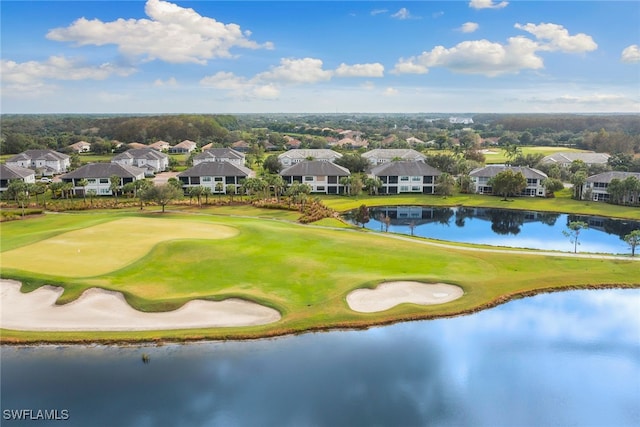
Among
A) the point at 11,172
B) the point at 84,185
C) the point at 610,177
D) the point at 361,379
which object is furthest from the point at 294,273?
the point at 11,172

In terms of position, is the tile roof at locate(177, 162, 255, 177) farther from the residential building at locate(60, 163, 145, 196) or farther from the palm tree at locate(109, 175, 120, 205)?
the residential building at locate(60, 163, 145, 196)

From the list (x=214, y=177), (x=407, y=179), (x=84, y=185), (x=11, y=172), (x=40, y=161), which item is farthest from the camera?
(x=40, y=161)

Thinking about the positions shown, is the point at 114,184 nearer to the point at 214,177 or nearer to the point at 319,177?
the point at 214,177

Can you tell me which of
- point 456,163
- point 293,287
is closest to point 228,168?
point 456,163

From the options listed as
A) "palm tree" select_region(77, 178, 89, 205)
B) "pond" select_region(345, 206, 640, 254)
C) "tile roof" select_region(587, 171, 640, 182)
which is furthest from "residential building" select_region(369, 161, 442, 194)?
"palm tree" select_region(77, 178, 89, 205)

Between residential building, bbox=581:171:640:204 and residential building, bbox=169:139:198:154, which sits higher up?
residential building, bbox=169:139:198:154

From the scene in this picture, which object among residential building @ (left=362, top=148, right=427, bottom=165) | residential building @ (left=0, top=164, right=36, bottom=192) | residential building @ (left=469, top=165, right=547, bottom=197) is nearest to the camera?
residential building @ (left=469, top=165, right=547, bottom=197)

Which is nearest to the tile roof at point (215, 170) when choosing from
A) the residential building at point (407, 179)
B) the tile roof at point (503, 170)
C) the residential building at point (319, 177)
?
the residential building at point (319, 177)

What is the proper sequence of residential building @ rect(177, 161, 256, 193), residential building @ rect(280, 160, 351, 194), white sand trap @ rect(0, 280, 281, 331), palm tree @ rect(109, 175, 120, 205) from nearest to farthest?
white sand trap @ rect(0, 280, 281, 331), palm tree @ rect(109, 175, 120, 205), residential building @ rect(177, 161, 256, 193), residential building @ rect(280, 160, 351, 194)
